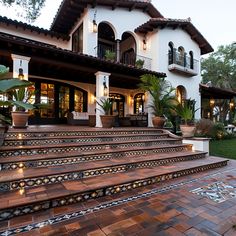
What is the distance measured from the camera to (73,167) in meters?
3.78

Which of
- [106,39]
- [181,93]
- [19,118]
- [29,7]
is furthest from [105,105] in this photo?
[29,7]

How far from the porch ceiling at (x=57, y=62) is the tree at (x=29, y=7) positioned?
444cm

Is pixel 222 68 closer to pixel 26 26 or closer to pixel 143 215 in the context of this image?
pixel 26 26

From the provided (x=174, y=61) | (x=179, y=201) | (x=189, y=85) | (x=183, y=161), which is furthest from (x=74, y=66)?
(x=189, y=85)

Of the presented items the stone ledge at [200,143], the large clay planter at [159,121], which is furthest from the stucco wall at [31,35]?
the stone ledge at [200,143]

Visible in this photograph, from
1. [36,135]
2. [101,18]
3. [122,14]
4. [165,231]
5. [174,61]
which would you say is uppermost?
[122,14]

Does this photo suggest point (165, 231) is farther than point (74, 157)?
No

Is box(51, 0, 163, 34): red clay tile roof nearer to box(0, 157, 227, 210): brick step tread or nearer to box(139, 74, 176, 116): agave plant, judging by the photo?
box(139, 74, 176, 116): agave plant

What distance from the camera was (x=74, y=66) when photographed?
7.48 meters

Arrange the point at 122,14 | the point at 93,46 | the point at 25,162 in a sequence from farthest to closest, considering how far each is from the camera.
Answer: the point at 122,14 < the point at 93,46 < the point at 25,162

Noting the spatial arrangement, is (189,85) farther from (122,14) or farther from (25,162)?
(25,162)

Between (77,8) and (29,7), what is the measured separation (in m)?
2.83

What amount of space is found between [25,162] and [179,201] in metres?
2.84

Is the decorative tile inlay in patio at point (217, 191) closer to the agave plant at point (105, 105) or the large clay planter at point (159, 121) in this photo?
the large clay planter at point (159, 121)
